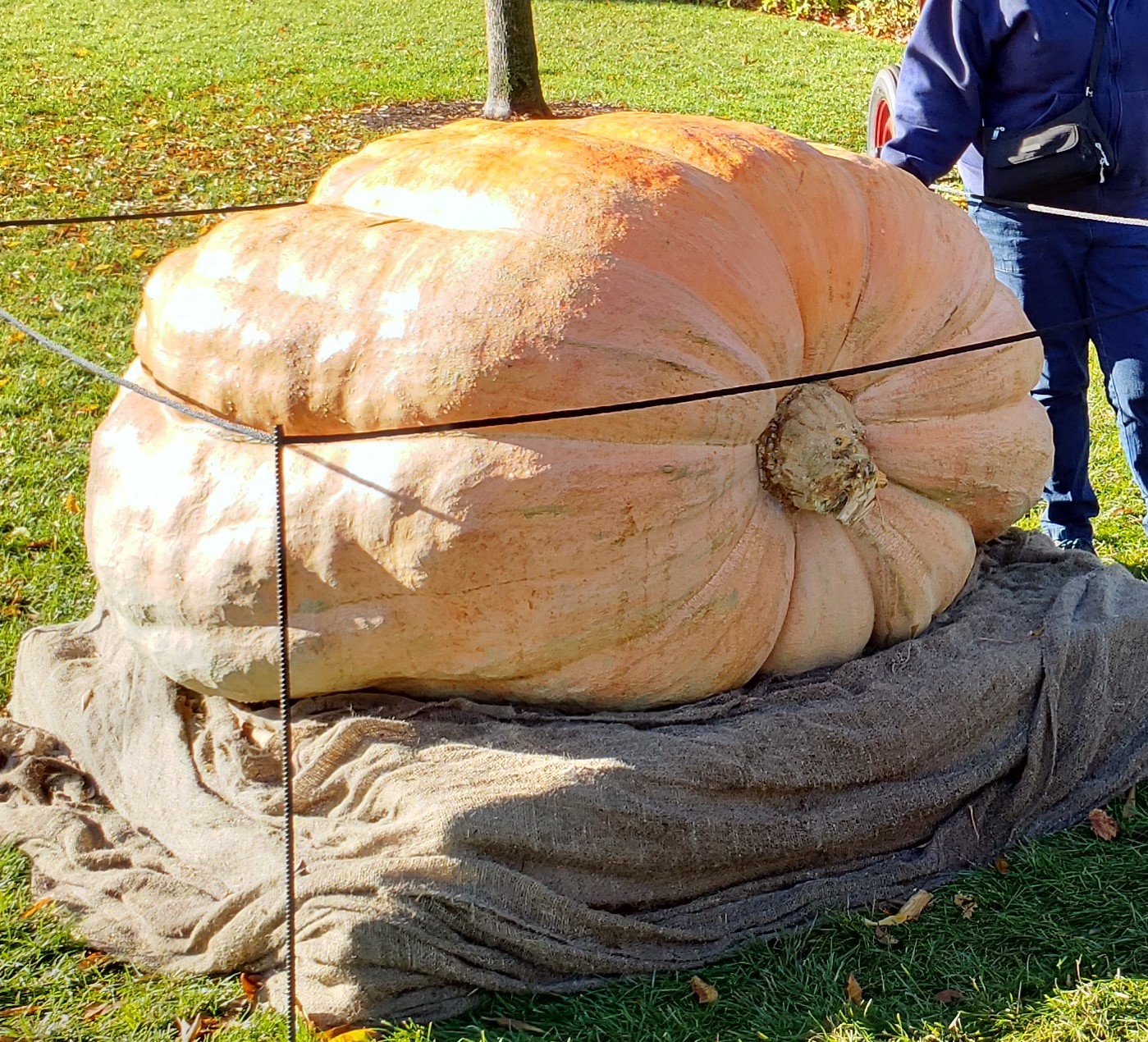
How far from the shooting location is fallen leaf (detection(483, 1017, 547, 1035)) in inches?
96.3

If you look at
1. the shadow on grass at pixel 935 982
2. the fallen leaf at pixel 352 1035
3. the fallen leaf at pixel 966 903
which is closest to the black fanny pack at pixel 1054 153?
the shadow on grass at pixel 935 982

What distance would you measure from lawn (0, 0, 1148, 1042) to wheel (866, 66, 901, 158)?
2631mm

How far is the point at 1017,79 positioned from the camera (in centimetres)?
375

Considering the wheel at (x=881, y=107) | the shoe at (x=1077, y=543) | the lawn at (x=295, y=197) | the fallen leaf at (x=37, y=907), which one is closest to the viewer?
the lawn at (x=295, y=197)

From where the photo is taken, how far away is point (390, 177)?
3014 millimetres

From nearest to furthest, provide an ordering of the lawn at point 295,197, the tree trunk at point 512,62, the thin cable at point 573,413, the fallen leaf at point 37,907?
the thin cable at point 573,413 < the lawn at point 295,197 < the fallen leaf at point 37,907 < the tree trunk at point 512,62

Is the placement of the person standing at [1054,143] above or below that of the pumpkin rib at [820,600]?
above

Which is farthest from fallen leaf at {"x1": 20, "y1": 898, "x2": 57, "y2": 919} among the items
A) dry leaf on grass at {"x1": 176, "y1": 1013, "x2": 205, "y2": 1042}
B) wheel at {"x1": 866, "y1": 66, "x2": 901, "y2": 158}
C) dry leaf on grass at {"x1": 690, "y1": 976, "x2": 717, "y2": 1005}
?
wheel at {"x1": 866, "y1": 66, "x2": 901, "y2": 158}

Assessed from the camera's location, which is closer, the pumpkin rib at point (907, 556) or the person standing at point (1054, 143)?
the pumpkin rib at point (907, 556)

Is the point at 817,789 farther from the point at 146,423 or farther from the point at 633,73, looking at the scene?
the point at 633,73

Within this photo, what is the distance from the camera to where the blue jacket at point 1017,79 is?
365 centimetres

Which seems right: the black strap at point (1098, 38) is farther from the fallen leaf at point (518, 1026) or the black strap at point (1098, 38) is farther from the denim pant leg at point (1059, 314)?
the fallen leaf at point (518, 1026)

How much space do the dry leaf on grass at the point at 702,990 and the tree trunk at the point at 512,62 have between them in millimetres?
8005

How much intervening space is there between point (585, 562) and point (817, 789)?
27.9 inches
